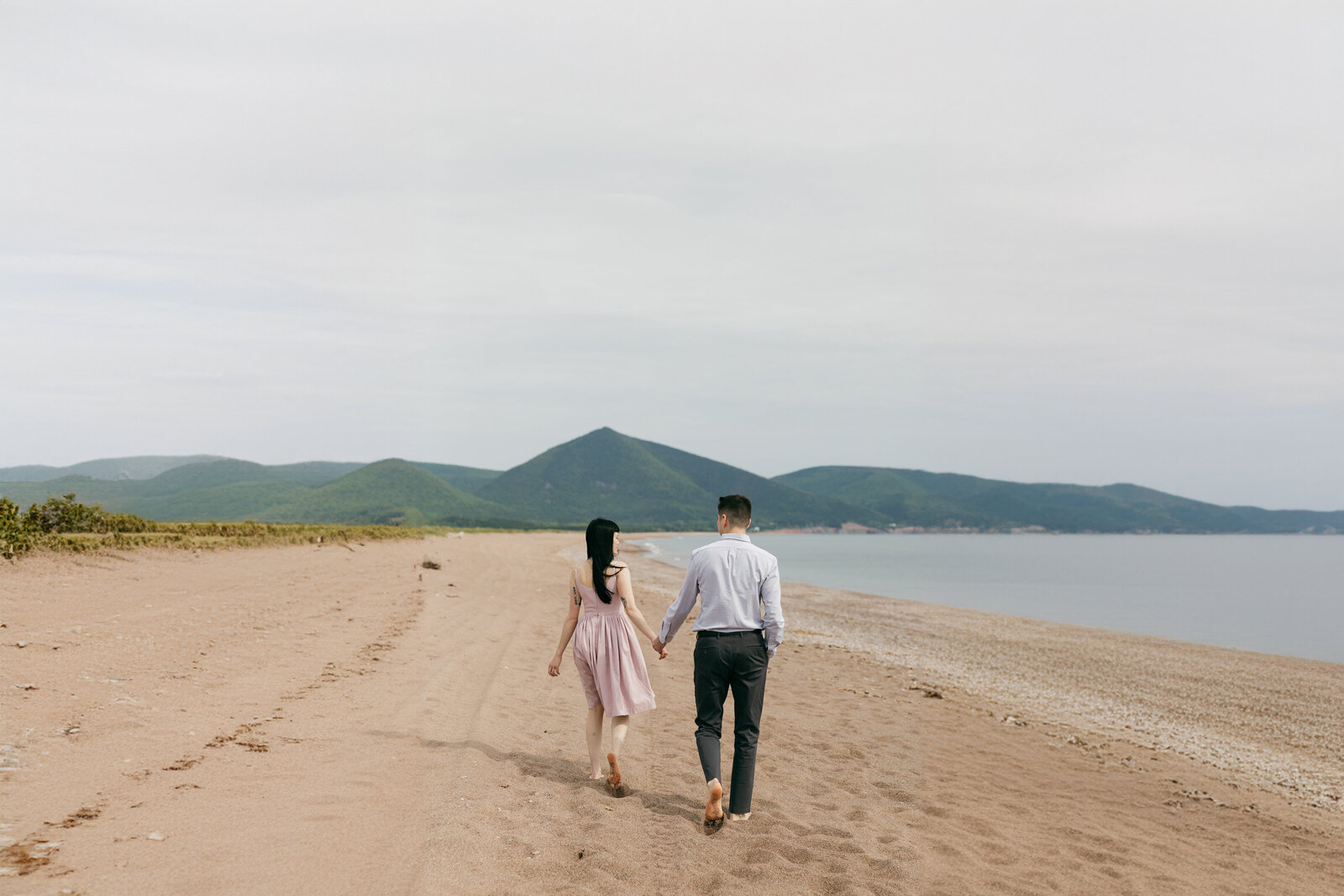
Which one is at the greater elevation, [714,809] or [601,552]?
[601,552]

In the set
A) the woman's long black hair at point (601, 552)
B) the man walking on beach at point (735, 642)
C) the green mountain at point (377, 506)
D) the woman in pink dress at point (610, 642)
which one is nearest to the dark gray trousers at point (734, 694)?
the man walking on beach at point (735, 642)

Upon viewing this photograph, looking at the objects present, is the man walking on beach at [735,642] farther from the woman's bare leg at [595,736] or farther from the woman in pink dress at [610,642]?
the woman's bare leg at [595,736]

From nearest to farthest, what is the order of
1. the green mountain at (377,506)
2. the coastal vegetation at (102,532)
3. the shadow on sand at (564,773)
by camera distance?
the shadow on sand at (564,773)
the coastal vegetation at (102,532)
the green mountain at (377,506)

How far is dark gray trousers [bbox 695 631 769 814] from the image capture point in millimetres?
6008

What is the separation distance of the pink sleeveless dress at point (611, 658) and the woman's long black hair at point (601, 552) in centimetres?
6

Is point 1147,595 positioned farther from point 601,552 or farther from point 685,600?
point 601,552

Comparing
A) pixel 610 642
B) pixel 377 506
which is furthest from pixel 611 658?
pixel 377 506

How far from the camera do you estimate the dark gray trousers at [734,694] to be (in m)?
6.01

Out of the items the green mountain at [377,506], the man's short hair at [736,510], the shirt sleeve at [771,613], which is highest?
the man's short hair at [736,510]

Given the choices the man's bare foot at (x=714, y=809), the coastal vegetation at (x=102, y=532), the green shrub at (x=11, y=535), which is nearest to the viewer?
the man's bare foot at (x=714, y=809)

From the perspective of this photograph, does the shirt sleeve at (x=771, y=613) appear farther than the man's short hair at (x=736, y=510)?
No

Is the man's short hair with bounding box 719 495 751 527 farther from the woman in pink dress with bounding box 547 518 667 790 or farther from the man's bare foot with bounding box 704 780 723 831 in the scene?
the man's bare foot with bounding box 704 780 723 831

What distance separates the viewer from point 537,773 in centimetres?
703

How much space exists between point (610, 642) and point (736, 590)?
138cm
